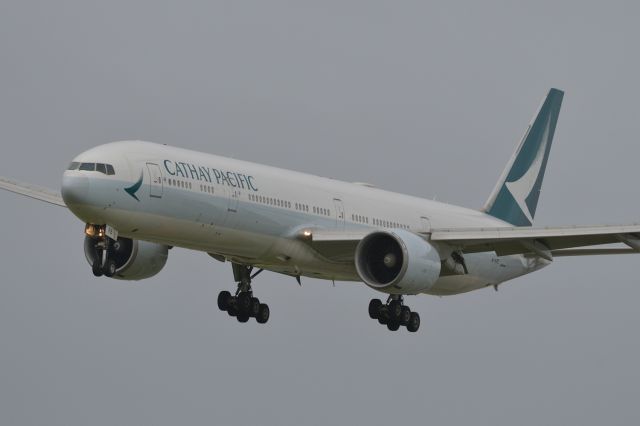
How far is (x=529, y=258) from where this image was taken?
214ft

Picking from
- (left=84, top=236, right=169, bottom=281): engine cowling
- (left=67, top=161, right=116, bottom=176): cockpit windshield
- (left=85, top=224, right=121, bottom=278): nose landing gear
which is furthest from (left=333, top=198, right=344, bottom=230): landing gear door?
(left=67, top=161, right=116, bottom=176): cockpit windshield

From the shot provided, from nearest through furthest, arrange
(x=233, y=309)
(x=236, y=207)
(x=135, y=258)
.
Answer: (x=236, y=207) → (x=135, y=258) → (x=233, y=309)

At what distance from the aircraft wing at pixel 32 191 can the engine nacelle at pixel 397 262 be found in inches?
431

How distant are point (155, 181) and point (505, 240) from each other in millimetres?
12962

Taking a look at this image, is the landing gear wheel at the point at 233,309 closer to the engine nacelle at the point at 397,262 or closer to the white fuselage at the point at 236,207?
the white fuselage at the point at 236,207

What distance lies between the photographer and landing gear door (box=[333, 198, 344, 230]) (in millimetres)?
56875

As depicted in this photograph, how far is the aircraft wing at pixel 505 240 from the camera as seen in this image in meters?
54.2

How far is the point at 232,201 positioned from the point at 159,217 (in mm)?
3172

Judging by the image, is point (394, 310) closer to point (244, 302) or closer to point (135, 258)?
point (244, 302)

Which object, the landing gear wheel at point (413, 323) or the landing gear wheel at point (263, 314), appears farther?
the landing gear wheel at point (263, 314)

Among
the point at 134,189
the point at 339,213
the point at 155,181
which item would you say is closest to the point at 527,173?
the point at 339,213

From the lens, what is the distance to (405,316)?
2306 inches

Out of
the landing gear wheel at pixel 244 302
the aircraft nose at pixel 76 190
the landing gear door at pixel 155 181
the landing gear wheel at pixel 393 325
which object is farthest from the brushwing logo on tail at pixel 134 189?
the landing gear wheel at pixel 393 325

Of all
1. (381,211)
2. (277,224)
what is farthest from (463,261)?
(277,224)
